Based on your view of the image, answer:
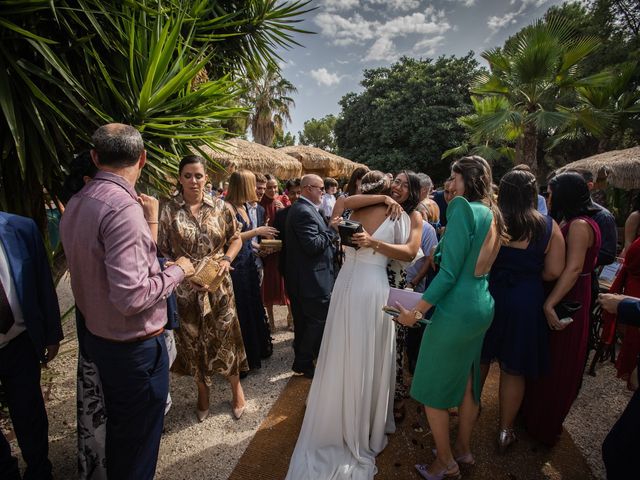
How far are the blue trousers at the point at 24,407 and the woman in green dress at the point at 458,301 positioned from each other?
2.47 meters

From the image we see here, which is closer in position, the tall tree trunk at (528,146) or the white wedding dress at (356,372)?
the white wedding dress at (356,372)

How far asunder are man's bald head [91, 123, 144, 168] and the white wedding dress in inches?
67.6

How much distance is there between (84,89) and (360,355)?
2.95 metres

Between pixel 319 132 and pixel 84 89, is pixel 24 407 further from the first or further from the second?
pixel 319 132

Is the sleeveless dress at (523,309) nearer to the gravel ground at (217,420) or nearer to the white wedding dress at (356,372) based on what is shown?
the white wedding dress at (356,372)

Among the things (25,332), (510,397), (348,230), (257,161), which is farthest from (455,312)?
(257,161)

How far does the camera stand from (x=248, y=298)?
3.97m

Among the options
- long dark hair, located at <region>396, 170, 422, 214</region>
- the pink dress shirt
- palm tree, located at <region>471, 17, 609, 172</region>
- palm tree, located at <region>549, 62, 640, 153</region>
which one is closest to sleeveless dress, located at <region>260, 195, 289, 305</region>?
long dark hair, located at <region>396, 170, 422, 214</region>

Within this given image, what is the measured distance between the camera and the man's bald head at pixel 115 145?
5.62 feet

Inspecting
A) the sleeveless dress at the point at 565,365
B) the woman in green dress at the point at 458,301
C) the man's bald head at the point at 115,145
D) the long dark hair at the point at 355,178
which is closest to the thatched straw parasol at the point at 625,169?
the sleeveless dress at the point at 565,365

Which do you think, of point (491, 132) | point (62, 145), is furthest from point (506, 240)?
point (491, 132)

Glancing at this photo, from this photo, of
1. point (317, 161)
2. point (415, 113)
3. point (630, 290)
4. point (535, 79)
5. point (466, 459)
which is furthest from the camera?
point (415, 113)

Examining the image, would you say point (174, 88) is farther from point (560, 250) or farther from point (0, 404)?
point (560, 250)

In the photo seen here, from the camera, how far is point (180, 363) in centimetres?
308
